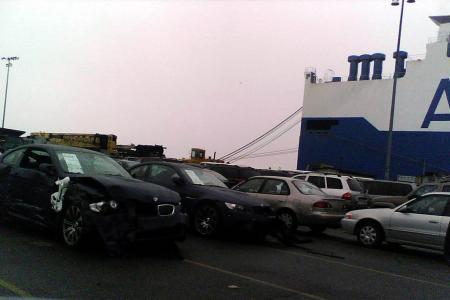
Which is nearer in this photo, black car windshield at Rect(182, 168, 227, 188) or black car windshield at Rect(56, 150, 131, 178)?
black car windshield at Rect(56, 150, 131, 178)

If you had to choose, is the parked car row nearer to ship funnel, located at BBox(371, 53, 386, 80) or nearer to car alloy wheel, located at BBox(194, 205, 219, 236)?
car alloy wheel, located at BBox(194, 205, 219, 236)

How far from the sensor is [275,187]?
12.5 m

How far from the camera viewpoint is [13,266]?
20.4ft

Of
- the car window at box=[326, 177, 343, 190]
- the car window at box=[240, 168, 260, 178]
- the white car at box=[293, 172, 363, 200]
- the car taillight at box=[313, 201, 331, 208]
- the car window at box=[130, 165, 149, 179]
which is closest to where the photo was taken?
the car window at box=[130, 165, 149, 179]

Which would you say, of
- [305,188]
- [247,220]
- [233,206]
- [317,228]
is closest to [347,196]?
[317,228]

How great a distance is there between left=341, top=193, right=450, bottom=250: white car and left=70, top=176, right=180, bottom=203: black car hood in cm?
552

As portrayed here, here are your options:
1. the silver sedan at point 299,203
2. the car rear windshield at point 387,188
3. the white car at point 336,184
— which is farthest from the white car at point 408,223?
the car rear windshield at point 387,188

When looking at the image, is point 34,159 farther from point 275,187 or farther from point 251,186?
point 275,187

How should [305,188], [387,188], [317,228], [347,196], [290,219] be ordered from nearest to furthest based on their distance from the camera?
[290,219] → [305,188] → [317,228] → [347,196] → [387,188]

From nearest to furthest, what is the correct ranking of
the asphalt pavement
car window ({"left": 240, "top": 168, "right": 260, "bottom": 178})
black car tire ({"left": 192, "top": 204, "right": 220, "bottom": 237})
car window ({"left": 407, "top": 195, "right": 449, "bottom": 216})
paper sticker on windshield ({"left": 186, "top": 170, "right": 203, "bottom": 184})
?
the asphalt pavement, black car tire ({"left": 192, "top": 204, "right": 220, "bottom": 237}), car window ({"left": 407, "top": 195, "right": 449, "bottom": 216}), paper sticker on windshield ({"left": 186, "top": 170, "right": 203, "bottom": 184}), car window ({"left": 240, "top": 168, "right": 260, "bottom": 178})

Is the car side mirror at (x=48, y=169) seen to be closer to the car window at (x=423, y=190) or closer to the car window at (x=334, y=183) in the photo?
the car window at (x=423, y=190)

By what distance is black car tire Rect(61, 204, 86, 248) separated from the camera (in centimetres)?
708

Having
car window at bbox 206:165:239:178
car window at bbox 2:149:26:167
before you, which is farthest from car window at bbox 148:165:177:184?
car window at bbox 206:165:239:178

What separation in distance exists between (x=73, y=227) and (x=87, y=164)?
4.35 feet
